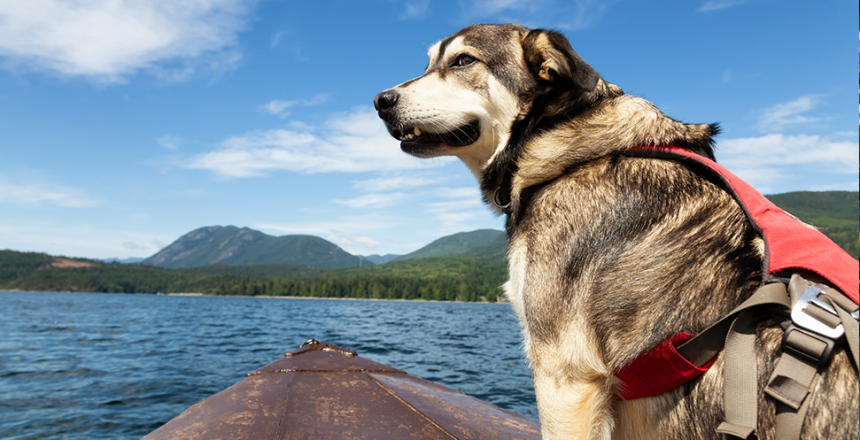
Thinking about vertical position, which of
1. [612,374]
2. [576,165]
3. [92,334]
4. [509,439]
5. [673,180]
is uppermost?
[576,165]

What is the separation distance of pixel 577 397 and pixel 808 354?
110 centimetres

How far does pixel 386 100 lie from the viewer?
12.0 feet

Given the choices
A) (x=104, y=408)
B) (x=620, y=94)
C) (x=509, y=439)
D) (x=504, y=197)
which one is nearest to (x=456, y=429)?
(x=509, y=439)

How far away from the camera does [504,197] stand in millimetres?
3234

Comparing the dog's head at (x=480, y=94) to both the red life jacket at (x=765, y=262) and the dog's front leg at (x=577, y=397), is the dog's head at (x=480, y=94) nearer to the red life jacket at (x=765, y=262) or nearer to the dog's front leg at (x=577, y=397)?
the red life jacket at (x=765, y=262)

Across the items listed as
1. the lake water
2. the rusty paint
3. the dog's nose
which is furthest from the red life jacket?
the lake water

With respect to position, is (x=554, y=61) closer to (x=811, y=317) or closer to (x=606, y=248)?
(x=606, y=248)

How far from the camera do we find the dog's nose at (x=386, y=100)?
3.65 m

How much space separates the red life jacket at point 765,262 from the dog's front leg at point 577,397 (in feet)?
0.42

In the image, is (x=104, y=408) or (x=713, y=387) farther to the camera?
(x=104, y=408)

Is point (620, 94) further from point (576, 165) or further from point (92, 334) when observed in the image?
point (92, 334)

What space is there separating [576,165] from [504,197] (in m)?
0.62

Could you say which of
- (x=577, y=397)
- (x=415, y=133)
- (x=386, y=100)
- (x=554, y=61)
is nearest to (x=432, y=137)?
(x=415, y=133)

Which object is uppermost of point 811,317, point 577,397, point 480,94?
point 480,94
